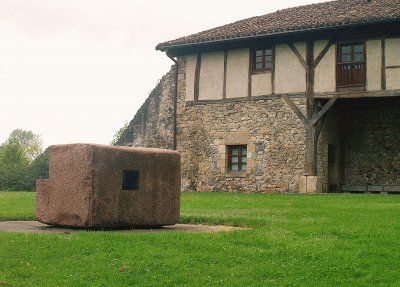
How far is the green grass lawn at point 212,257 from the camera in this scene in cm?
585

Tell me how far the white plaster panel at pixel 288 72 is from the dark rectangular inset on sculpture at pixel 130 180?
38.4ft

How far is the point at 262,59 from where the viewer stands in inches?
788

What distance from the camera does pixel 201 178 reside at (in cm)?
2111

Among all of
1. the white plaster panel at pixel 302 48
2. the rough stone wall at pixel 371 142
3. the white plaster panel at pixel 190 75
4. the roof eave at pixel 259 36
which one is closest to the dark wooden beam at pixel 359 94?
the white plaster panel at pixel 302 48

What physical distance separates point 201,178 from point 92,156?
A: 13263mm

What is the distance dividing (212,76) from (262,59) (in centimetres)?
192

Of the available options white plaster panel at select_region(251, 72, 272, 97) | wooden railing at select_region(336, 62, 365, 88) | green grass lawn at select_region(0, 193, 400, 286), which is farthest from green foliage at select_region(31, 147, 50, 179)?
green grass lawn at select_region(0, 193, 400, 286)

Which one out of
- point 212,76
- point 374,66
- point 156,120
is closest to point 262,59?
point 212,76

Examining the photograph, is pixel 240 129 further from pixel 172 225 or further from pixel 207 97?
pixel 172 225

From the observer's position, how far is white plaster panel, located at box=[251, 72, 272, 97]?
19.8 metres

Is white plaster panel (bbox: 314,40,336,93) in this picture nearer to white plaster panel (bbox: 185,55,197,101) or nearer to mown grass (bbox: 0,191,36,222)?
white plaster panel (bbox: 185,55,197,101)

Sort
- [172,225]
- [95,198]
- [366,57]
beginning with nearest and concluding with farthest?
[95,198] < [172,225] < [366,57]

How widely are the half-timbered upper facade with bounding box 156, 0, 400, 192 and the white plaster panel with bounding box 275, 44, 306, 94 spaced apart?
1.3 inches

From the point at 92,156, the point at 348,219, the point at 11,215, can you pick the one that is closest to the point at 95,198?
the point at 92,156
